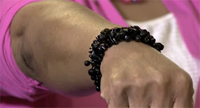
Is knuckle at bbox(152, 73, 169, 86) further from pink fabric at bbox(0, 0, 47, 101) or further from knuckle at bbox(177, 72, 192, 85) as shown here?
pink fabric at bbox(0, 0, 47, 101)

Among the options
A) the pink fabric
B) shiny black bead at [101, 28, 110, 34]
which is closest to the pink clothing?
the pink fabric

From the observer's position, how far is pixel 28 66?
0.43m

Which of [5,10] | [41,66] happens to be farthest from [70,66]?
[5,10]

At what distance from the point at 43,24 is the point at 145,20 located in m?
0.35

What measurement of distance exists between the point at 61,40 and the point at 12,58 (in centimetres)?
13

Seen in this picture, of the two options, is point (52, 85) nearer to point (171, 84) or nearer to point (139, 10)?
point (171, 84)

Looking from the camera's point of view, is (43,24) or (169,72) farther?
(43,24)

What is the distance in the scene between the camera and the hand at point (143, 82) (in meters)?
0.25

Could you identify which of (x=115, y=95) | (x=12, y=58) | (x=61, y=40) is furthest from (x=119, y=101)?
(x=12, y=58)

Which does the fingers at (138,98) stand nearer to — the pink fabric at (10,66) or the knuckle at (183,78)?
the knuckle at (183,78)

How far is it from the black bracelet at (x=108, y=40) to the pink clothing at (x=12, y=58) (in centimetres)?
17

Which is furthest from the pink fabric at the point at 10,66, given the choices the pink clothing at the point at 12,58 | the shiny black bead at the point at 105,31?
the shiny black bead at the point at 105,31

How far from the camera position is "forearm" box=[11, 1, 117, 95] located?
330mm

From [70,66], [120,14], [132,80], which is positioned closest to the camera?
[132,80]
